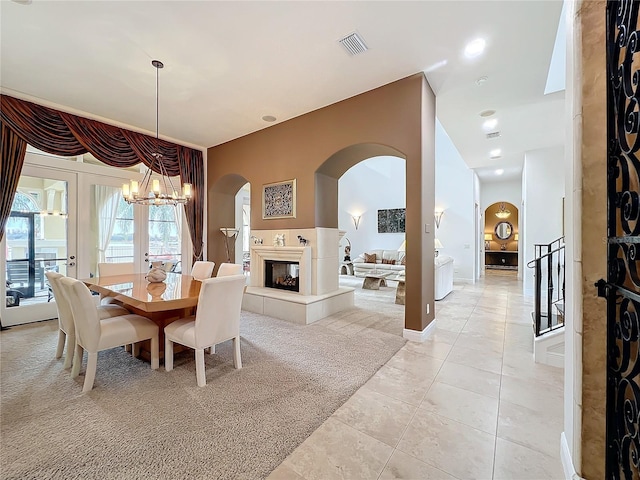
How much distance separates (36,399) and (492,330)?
485cm

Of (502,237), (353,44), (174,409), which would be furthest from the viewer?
(502,237)

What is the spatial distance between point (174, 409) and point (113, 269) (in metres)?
2.82

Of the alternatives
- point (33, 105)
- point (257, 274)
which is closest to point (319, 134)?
point (257, 274)

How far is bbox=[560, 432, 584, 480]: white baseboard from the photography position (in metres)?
1.36

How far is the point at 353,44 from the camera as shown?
9.30 feet

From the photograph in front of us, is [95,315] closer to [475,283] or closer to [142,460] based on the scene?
[142,460]

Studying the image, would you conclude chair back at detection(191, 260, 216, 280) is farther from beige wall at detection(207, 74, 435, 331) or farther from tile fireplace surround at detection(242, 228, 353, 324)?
beige wall at detection(207, 74, 435, 331)

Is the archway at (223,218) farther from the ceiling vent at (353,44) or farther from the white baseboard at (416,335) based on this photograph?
the white baseboard at (416,335)

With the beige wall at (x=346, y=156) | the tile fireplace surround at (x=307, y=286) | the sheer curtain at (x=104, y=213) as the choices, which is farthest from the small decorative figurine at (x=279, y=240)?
the sheer curtain at (x=104, y=213)

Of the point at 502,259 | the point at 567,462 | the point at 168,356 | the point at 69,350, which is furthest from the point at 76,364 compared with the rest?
the point at 502,259

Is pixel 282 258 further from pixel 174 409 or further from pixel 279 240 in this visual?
pixel 174 409

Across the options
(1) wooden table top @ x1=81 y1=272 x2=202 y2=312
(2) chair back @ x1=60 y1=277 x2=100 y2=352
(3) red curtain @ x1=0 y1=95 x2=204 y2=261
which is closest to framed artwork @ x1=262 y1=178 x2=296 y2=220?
(3) red curtain @ x1=0 y1=95 x2=204 y2=261

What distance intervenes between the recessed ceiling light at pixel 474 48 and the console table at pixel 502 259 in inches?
452

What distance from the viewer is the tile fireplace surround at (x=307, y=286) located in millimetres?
4133
